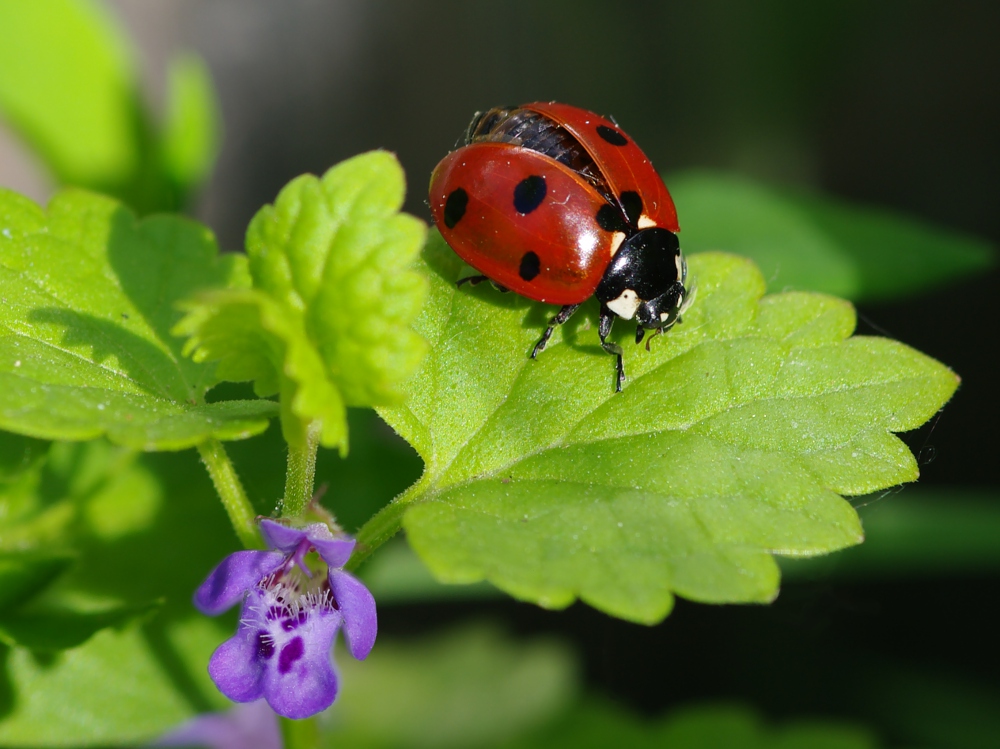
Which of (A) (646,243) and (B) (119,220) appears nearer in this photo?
(B) (119,220)

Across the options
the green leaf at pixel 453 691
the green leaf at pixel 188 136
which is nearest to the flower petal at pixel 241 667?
the green leaf at pixel 188 136

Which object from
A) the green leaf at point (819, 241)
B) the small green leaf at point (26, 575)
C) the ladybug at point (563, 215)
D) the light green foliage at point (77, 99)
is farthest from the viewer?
the light green foliage at point (77, 99)

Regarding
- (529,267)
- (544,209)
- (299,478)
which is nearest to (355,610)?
(299,478)

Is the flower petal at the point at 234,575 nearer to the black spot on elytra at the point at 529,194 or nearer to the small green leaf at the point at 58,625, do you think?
the small green leaf at the point at 58,625

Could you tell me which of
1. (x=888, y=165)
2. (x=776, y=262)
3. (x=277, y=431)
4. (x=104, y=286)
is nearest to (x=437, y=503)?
(x=104, y=286)

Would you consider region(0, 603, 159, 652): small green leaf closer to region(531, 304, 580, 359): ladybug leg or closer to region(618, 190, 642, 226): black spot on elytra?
region(531, 304, 580, 359): ladybug leg

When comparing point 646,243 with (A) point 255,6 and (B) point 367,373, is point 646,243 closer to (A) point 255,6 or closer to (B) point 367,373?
(B) point 367,373
